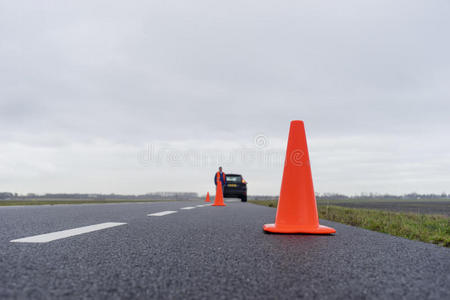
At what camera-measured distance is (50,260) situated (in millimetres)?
2545

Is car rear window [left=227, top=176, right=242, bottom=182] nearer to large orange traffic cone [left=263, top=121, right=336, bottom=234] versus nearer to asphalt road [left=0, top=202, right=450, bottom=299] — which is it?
large orange traffic cone [left=263, top=121, right=336, bottom=234]

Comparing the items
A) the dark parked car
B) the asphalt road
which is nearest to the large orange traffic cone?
the asphalt road

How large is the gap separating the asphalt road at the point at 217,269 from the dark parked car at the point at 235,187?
763 inches

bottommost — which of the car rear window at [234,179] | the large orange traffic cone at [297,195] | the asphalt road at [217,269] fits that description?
the asphalt road at [217,269]

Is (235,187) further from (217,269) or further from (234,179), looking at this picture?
(217,269)

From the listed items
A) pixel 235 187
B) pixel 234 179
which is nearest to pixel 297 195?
pixel 235 187

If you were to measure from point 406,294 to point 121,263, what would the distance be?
1821 millimetres

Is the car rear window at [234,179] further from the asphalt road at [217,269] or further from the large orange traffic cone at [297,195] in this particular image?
the asphalt road at [217,269]

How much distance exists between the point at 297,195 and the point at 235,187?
18.6m

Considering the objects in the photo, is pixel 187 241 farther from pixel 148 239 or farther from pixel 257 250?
pixel 257 250

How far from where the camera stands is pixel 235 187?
23422 mm

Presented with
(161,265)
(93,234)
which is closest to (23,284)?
(161,265)

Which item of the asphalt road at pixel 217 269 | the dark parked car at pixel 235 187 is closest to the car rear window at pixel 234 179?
the dark parked car at pixel 235 187

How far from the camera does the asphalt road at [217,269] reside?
1.83 meters
